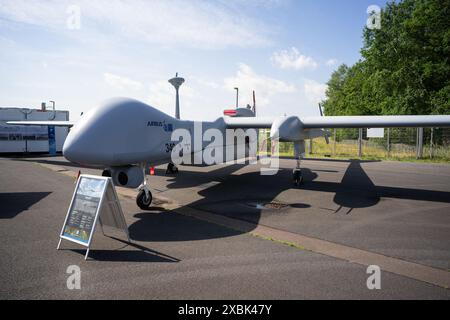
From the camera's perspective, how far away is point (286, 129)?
35.2ft

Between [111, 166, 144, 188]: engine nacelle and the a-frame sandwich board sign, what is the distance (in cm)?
177

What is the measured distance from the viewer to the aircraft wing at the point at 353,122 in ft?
34.4

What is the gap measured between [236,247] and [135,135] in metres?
4.15

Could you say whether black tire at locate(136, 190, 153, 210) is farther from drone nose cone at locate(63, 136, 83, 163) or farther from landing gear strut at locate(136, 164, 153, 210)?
drone nose cone at locate(63, 136, 83, 163)

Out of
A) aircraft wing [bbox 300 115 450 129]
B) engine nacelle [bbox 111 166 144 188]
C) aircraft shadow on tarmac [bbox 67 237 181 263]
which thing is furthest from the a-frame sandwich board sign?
aircraft wing [bbox 300 115 450 129]

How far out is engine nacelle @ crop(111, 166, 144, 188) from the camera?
7914mm

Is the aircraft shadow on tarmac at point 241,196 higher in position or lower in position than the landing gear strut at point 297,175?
lower

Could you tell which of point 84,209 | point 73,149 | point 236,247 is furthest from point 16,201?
point 236,247

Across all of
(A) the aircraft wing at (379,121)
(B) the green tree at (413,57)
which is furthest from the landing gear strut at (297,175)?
(B) the green tree at (413,57)

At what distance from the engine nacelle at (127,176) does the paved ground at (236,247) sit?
3.11 feet

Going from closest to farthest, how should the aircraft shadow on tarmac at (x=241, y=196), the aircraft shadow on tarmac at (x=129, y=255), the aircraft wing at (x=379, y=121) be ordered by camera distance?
the aircraft shadow on tarmac at (x=129, y=255), the aircraft shadow on tarmac at (x=241, y=196), the aircraft wing at (x=379, y=121)

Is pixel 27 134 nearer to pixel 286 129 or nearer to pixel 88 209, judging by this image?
pixel 286 129

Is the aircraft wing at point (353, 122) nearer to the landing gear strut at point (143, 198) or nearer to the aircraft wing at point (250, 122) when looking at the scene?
the aircraft wing at point (250, 122)
